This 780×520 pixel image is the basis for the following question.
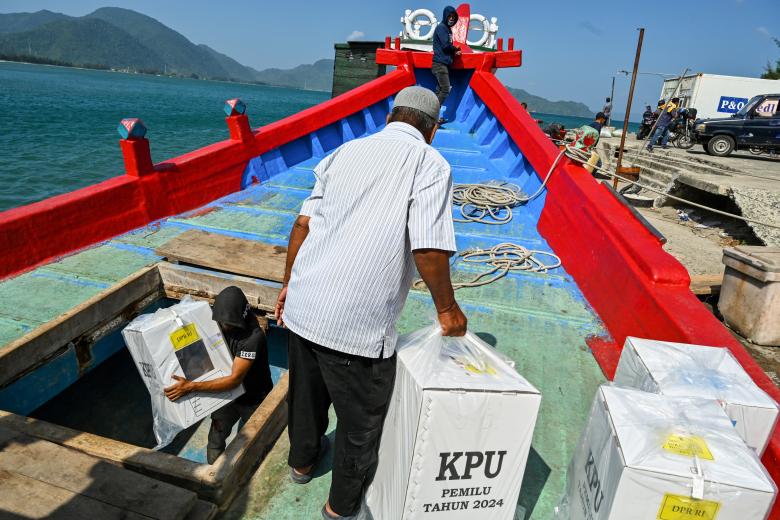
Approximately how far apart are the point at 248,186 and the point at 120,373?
8.64ft

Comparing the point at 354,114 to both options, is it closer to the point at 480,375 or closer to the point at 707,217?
the point at 480,375

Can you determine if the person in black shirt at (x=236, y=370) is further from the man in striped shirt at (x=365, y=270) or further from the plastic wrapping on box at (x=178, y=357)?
the man in striped shirt at (x=365, y=270)

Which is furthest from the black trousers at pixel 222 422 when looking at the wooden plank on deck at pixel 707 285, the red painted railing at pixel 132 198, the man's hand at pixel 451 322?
the wooden plank on deck at pixel 707 285

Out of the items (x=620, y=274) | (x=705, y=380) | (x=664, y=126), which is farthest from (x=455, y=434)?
(x=664, y=126)

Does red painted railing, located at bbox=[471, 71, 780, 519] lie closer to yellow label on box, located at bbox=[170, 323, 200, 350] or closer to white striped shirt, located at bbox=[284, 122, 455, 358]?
white striped shirt, located at bbox=[284, 122, 455, 358]

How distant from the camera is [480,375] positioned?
167cm

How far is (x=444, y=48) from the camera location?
7.58 metres

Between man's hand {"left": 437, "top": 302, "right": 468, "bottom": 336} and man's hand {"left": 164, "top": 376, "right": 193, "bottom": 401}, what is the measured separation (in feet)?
Answer: 5.78

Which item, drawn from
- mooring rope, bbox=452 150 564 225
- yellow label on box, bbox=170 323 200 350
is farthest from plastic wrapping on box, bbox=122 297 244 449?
mooring rope, bbox=452 150 564 225

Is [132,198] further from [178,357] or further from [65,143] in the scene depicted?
[65,143]

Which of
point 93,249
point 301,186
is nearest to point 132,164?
point 93,249

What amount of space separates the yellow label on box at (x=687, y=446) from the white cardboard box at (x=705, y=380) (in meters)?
0.29

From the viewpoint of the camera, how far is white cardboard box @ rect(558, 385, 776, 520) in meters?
1.28

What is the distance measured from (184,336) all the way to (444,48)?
6.66 meters
